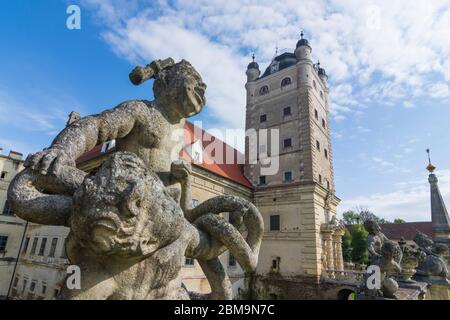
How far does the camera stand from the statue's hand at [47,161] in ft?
4.56

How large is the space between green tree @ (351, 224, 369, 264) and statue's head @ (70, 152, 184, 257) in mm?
35639

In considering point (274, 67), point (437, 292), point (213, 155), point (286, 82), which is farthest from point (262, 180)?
point (437, 292)

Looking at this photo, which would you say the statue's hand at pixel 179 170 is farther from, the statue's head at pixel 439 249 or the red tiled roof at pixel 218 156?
the red tiled roof at pixel 218 156

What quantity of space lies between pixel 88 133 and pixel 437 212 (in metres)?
13.5

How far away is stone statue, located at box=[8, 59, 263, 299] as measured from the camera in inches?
47.9

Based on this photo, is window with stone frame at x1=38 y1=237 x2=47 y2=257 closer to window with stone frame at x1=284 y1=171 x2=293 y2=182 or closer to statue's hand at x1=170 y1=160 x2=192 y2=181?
window with stone frame at x1=284 y1=171 x2=293 y2=182

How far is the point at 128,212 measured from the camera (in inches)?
47.8

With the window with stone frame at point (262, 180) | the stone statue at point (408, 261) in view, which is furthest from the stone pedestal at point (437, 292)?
the window with stone frame at point (262, 180)

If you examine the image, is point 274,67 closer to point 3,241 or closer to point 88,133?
point 88,133

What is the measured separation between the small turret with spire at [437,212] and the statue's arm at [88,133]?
12.4 m

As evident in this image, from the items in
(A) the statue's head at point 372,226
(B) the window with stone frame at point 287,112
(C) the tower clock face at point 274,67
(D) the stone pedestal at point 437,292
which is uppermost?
(C) the tower clock face at point 274,67

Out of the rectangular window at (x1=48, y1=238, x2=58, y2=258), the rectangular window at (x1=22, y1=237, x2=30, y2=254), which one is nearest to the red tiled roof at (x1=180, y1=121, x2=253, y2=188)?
the rectangular window at (x1=48, y1=238, x2=58, y2=258)

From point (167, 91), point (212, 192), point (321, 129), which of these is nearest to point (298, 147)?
point (321, 129)
